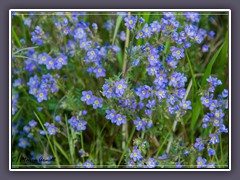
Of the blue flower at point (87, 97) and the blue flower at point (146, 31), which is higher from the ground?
the blue flower at point (146, 31)

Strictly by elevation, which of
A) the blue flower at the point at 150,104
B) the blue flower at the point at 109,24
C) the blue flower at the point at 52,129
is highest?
the blue flower at the point at 109,24

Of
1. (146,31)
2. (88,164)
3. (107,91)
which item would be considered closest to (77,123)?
(88,164)

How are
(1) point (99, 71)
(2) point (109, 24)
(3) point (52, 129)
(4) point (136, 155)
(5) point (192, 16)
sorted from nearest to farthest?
1. (4) point (136, 155)
2. (1) point (99, 71)
3. (3) point (52, 129)
4. (5) point (192, 16)
5. (2) point (109, 24)

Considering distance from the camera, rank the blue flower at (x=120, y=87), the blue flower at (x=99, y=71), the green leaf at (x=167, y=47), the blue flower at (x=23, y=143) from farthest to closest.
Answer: the blue flower at (x=23, y=143), the blue flower at (x=99, y=71), the green leaf at (x=167, y=47), the blue flower at (x=120, y=87)

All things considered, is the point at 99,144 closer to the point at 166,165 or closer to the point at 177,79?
the point at 166,165

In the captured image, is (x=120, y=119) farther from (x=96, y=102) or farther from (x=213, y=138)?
(x=213, y=138)

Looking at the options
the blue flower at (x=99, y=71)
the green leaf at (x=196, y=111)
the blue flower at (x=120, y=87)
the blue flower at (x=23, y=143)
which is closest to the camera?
the blue flower at (x=120, y=87)

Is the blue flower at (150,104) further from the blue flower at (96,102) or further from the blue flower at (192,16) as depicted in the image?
the blue flower at (192,16)

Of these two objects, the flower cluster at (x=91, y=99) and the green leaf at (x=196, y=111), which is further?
the green leaf at (x=196, y=111)

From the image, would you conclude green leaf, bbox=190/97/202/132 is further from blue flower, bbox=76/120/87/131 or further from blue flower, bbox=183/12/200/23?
blue flower, bbox=76/120/87/131

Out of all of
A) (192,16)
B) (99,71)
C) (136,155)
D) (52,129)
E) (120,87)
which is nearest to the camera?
(120,87)

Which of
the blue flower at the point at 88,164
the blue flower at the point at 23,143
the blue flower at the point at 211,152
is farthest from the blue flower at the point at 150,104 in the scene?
the blue flower at the point at 23,143

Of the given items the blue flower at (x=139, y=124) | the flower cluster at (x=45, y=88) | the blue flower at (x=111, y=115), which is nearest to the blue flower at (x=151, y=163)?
the blue flower at (x=139, y=124)
